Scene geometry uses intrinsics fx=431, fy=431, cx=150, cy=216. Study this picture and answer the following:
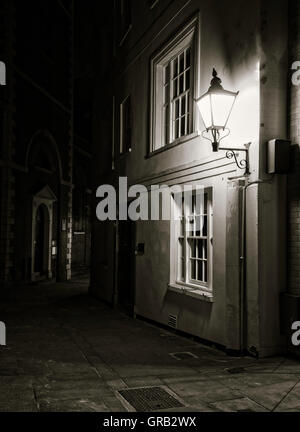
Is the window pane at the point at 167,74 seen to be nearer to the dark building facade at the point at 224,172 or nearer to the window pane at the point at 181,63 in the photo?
the dark building facade at the point at 224,172

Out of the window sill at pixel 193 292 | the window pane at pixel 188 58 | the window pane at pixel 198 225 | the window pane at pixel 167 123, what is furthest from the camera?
the window pane at pixel 167 123

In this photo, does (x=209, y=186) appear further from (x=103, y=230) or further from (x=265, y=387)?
(x=103, y=230)

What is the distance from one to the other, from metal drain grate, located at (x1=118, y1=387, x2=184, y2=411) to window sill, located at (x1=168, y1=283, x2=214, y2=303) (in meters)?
2.55

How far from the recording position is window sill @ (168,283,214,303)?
750 centimetres

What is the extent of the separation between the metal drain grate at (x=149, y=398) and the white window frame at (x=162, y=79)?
483cm

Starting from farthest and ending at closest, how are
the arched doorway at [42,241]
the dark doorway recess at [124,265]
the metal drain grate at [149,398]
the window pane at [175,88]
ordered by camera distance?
the arched doorway at [42,241] < the dark doorway recess at [124,265] < the window pane at [175,88] < the metal drain grate at [149,398]

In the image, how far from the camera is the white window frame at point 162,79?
8164 millimetres

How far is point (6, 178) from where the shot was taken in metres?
16.0

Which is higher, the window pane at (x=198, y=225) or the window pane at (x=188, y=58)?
the window pane at (x=188, y=58)

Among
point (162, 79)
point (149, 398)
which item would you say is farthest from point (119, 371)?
point (162, 79)

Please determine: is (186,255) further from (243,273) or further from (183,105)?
(183,105)


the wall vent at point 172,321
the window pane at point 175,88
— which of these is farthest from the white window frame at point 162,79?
the wall vent at point 172,321
